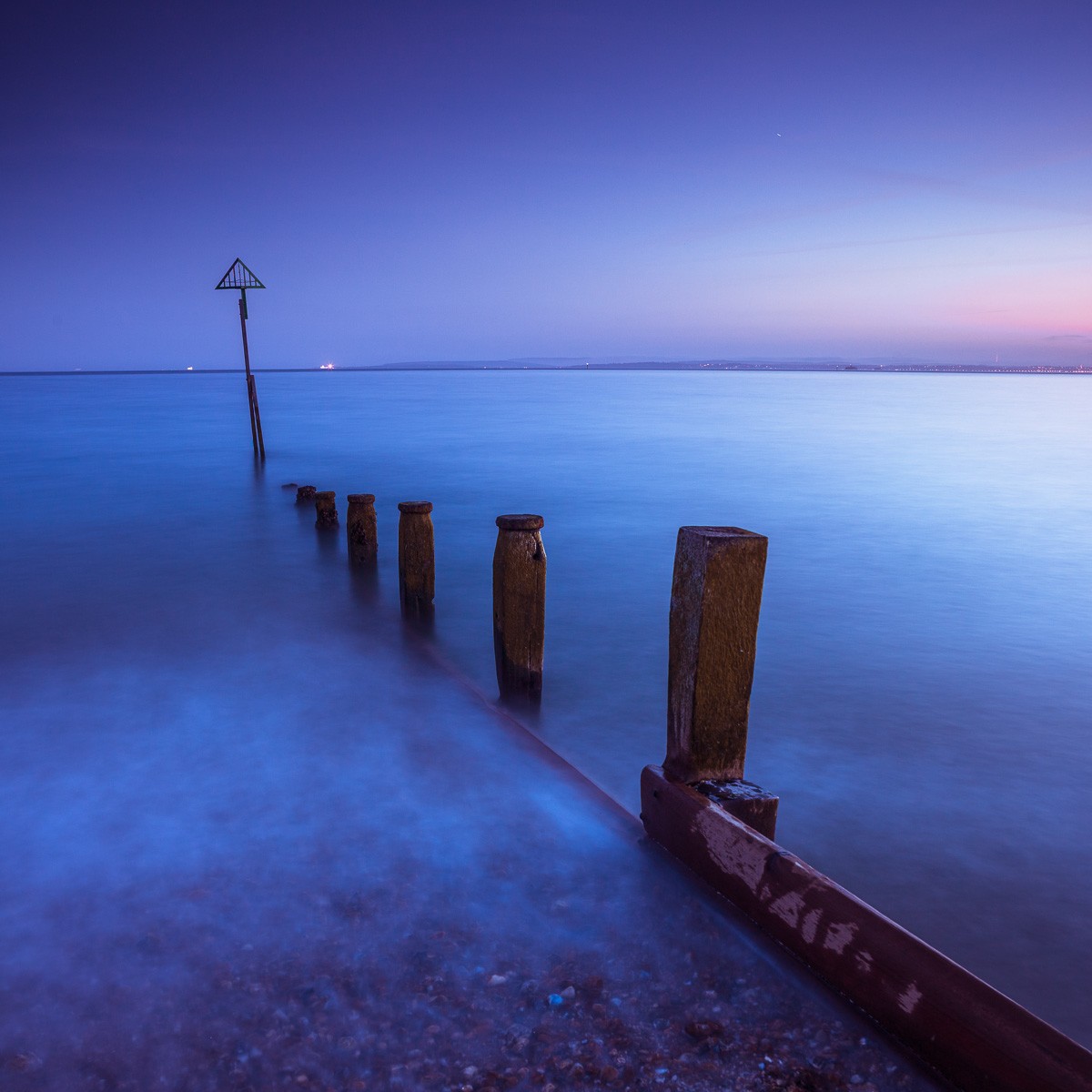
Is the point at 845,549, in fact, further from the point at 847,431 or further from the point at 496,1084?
the point at 847,431

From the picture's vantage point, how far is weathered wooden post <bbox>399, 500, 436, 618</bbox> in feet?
21.7

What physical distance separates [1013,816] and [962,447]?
23.3 metres

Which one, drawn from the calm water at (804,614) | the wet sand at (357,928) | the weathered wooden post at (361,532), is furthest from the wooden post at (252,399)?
the wet sand at (357,928)

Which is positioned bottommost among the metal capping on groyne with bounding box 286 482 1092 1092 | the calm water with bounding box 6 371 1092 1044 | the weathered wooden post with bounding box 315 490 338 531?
the calm water with bounding box 6 371 1092 1044

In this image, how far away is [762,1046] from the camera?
2.28 m

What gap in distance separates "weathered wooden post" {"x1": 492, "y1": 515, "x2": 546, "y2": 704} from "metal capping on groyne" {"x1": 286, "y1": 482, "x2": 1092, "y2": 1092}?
1.68 m

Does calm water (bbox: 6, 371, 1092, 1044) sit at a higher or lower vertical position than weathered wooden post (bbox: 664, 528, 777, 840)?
lower

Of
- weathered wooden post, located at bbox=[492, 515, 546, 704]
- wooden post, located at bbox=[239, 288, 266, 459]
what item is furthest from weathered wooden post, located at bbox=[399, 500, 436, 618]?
wooden post, located at bbox=[239, 288, 266, 459]

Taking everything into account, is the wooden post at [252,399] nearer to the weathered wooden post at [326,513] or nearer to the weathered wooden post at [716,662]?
the weathered wooden post at [326,513]

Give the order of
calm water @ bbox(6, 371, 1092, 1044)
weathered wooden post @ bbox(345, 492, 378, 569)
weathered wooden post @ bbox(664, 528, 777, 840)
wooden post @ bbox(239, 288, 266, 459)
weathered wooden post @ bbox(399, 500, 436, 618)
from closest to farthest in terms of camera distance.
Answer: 1. weathered wooden post @ bbox(664, 528, 777, 840)
2. calm water @ bbox(6, 371, 1092, 1044)
3. weathered wooden post @ bbox(399, 500, 436, 618)
4. weathered wooden post @ bbox(345, 492, 378, 569)
5. wooden post @ bbox(239, 288, 266, 459)

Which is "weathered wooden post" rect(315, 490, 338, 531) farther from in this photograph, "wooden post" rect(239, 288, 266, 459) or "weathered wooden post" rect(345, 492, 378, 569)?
"wooden post" rect(239, 288, 266, 459)

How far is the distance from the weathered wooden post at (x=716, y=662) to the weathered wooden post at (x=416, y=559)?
389 cm

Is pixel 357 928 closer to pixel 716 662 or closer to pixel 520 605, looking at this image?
pixel 716 662

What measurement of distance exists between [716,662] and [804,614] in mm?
5432
